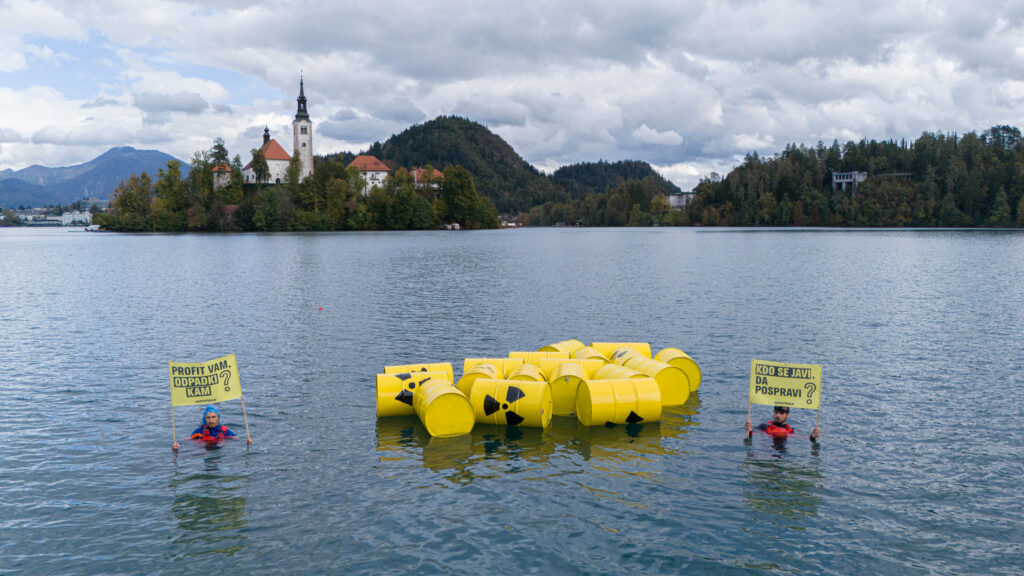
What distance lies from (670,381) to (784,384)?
438 centimetres

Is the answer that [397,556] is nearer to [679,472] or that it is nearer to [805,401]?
[679,472]

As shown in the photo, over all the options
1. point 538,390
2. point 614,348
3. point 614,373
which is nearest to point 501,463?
point 538,390

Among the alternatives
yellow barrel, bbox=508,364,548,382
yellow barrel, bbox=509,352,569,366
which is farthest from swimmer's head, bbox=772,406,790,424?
yellow barrel, bbox=509,352,569,366

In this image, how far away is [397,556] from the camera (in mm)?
12367

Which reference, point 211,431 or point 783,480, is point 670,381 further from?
point 211,431

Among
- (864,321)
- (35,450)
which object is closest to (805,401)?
(35,450)

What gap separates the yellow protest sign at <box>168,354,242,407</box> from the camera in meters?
18.5

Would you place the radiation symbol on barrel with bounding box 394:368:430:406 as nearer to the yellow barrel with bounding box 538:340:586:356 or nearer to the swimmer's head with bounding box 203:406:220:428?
the swimmer's head with bounding box 203:406:220:428

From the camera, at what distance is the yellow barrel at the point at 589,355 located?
24.0 m

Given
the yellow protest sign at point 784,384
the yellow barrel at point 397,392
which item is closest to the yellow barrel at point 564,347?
the yellow barrel at point 397,392

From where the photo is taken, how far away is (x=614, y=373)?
2180 centimetres

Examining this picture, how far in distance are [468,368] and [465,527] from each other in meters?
9.56

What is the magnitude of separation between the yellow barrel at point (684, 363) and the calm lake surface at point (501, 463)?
1.14m

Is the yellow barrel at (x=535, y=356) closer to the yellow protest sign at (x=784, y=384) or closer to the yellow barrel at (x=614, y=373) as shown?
the yellow barrel at (x=614, y=373)
